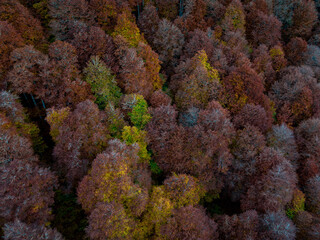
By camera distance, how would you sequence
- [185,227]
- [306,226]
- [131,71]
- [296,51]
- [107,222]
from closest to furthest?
[107,222] → [185,227] → [306,226] → [131,71] → [296,51]

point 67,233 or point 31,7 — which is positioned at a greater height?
point 31,7

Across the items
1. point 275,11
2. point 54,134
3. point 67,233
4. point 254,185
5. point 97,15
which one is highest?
point 275,11

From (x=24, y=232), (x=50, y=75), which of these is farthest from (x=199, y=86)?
(x=24, y=232)

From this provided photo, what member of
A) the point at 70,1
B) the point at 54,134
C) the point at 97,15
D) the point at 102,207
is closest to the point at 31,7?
the point at 70,1

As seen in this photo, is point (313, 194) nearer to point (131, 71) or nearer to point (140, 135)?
point (140, 135)

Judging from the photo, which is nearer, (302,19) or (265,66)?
(265,66)

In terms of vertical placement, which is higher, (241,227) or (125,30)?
(125,30)

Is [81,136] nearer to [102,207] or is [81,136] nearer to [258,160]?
[102,207]

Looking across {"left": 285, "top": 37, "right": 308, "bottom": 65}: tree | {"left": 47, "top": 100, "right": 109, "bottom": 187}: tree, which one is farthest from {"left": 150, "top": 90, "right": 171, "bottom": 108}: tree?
{"left": 285, "top": 37, "right": 308, "bottom": 65}: tree
